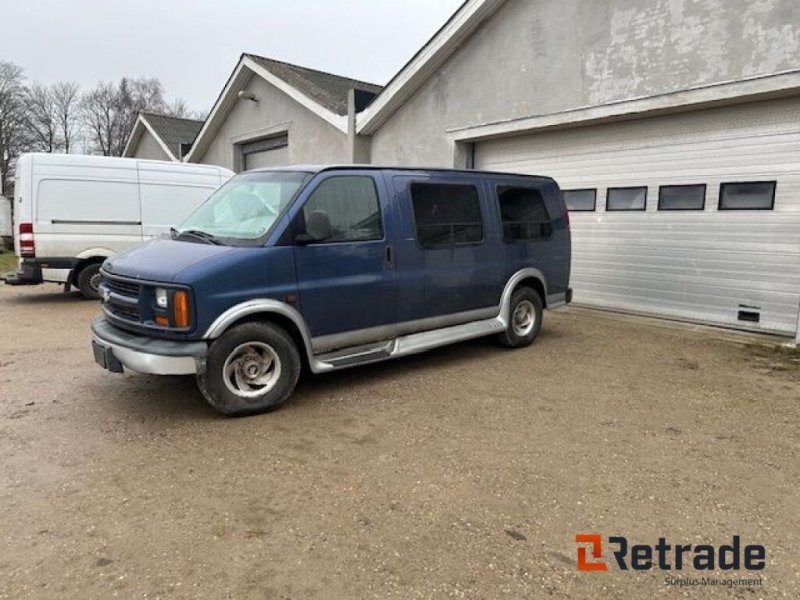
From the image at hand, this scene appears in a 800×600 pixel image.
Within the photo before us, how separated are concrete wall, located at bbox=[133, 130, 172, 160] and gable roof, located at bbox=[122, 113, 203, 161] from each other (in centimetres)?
17

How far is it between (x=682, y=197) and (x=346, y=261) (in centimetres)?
582

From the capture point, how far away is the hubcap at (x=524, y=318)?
22.2ft

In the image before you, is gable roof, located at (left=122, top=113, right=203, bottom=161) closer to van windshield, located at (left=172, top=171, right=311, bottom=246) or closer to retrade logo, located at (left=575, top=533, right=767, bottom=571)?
van windshield, located at (left=172, top=171, right=311, bottom=246)

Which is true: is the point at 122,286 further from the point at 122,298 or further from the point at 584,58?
the point at 584,58

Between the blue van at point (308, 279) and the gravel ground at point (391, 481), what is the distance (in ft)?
1.52

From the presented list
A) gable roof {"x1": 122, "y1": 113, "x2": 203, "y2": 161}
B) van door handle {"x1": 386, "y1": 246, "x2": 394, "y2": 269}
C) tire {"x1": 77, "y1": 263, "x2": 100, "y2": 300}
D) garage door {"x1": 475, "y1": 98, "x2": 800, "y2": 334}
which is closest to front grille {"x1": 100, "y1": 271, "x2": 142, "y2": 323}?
van door handle {"x1": 386, "y1": 246, "x2": 394, "y2": 269}

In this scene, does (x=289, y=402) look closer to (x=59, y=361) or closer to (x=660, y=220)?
(x=59, y=361)

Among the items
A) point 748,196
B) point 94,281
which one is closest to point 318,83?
point 94,281

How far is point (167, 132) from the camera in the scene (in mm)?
22750

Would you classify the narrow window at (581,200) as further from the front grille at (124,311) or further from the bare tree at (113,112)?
the bare tree at (113,112)

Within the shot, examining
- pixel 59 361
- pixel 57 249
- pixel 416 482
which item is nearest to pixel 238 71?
pixel 57 249

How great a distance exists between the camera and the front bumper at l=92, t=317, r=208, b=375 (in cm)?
405

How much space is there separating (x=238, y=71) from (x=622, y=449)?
15.7m

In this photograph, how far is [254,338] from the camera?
4.38 meters
